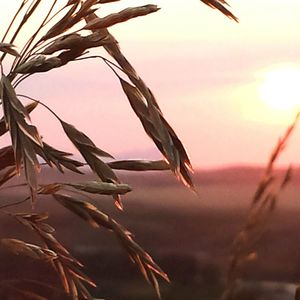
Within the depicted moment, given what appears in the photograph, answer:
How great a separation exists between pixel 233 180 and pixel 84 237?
0.26 m

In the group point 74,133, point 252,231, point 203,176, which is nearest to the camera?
point 252,231

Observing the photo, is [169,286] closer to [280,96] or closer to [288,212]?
[288,212]

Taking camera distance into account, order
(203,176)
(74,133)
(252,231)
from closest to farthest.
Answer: (252,231) → (74,133) → (203,176)

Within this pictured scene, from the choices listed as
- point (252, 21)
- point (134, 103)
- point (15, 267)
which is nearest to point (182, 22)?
point (252, 21)

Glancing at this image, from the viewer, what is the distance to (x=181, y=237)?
4.18 ft

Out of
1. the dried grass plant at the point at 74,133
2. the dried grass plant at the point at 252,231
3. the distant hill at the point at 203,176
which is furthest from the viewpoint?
the distant hill at the point at 203,176

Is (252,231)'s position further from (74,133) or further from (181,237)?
(181,237)

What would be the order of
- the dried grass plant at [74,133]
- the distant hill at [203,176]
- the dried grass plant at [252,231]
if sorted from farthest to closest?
the distant hill at [203,176]
the dried grass plant at [74,133]
the dried grass plant at [252,231]

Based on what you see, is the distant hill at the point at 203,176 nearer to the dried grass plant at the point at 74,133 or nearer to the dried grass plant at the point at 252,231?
the dried grass plant at the point at 74,133

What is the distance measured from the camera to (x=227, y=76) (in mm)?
1243

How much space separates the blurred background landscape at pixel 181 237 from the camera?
1.24 meters

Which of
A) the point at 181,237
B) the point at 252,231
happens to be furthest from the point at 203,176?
the point at 252,231

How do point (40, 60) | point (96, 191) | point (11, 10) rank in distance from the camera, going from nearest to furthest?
point (40, 60) < point (96, 191) < point (11, 10)

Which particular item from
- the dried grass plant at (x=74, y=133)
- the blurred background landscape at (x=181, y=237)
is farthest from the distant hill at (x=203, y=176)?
the dried grass plant at (x=74, y=133)
